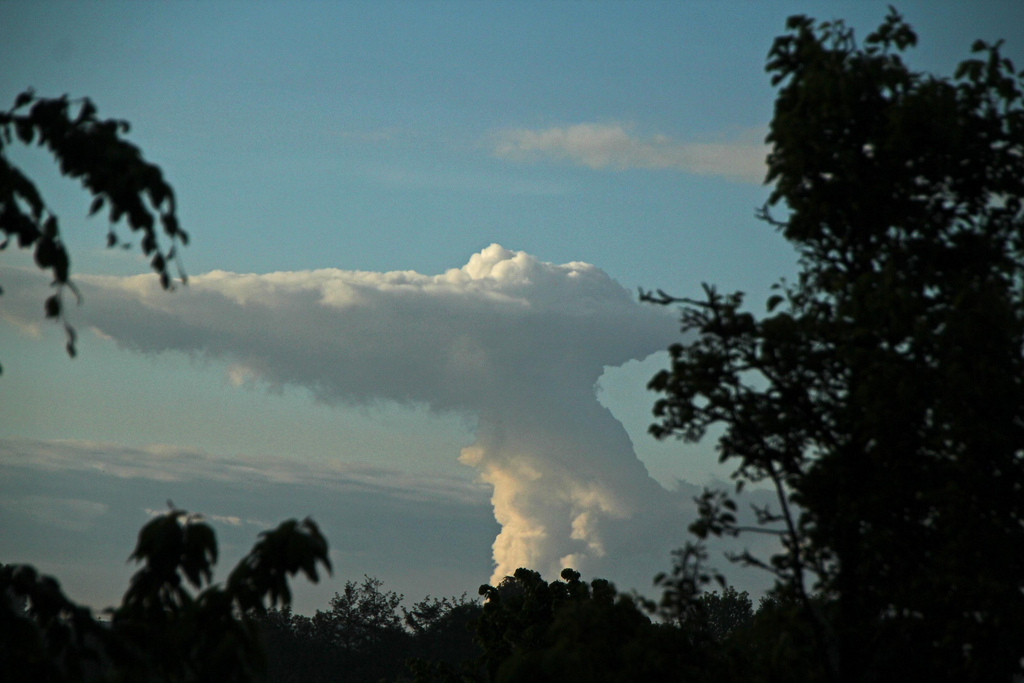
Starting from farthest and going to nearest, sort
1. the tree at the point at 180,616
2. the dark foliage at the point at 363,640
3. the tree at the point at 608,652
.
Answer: the dark foliage at the point at 363,640, the tree at the point at 608,652, the tree at the point at 180,616

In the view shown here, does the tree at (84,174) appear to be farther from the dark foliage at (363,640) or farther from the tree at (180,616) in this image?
the dark foliage at (363,640)

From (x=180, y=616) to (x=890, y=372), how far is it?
623 cm

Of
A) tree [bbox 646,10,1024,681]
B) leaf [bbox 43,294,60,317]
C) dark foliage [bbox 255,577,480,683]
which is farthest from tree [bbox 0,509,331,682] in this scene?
dark foliage [bbox 255,577,480,683]

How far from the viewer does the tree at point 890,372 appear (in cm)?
873

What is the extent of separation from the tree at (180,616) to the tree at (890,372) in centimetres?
537

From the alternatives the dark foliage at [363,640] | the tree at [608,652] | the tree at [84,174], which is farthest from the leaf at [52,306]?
the dark foliage at [363,640]

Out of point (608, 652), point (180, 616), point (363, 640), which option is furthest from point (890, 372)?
point (363, 640)

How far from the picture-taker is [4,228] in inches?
250

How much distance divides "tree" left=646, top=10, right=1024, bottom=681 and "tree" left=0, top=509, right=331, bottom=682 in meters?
5.37

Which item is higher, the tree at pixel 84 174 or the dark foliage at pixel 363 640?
the tree at pixel 84 174

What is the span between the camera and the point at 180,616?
6105 millimetres

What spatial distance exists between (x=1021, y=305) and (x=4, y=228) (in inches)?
331

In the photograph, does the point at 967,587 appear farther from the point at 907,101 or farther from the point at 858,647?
the point at 907,101

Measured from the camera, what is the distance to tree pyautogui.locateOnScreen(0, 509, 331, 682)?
570 centimetres
